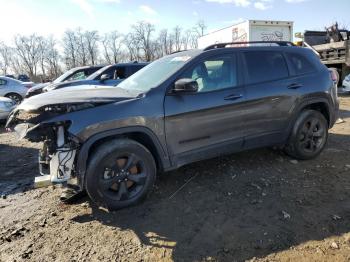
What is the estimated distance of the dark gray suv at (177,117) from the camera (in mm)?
3771

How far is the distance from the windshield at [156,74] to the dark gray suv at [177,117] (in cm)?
3

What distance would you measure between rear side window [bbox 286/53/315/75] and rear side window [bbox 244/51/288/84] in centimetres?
15

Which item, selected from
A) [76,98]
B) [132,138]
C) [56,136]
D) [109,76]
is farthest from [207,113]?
[109,76]

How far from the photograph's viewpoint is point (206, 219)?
3793 millimetres

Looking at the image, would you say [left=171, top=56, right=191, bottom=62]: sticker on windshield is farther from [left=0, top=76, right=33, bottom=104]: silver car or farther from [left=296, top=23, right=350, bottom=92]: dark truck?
[left=0, top=76, right=33, bottom=104]: silver car

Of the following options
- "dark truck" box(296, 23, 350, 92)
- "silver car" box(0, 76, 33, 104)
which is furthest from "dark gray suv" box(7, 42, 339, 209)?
"silver car" box(0, 76, 33, 104)

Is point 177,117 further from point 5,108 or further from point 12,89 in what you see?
point 12,89

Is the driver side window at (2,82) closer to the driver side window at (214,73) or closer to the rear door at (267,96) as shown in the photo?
the driver side window at (214,73)

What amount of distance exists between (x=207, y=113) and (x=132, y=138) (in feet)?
3.22

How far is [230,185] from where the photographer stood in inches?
182

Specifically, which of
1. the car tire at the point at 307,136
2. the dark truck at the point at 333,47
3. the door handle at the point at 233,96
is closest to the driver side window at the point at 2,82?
the dark truck at the point at 333,47

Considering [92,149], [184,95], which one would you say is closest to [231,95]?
[184,95]

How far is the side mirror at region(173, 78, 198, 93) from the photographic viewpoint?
161 inches

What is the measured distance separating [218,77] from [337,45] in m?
11.9
